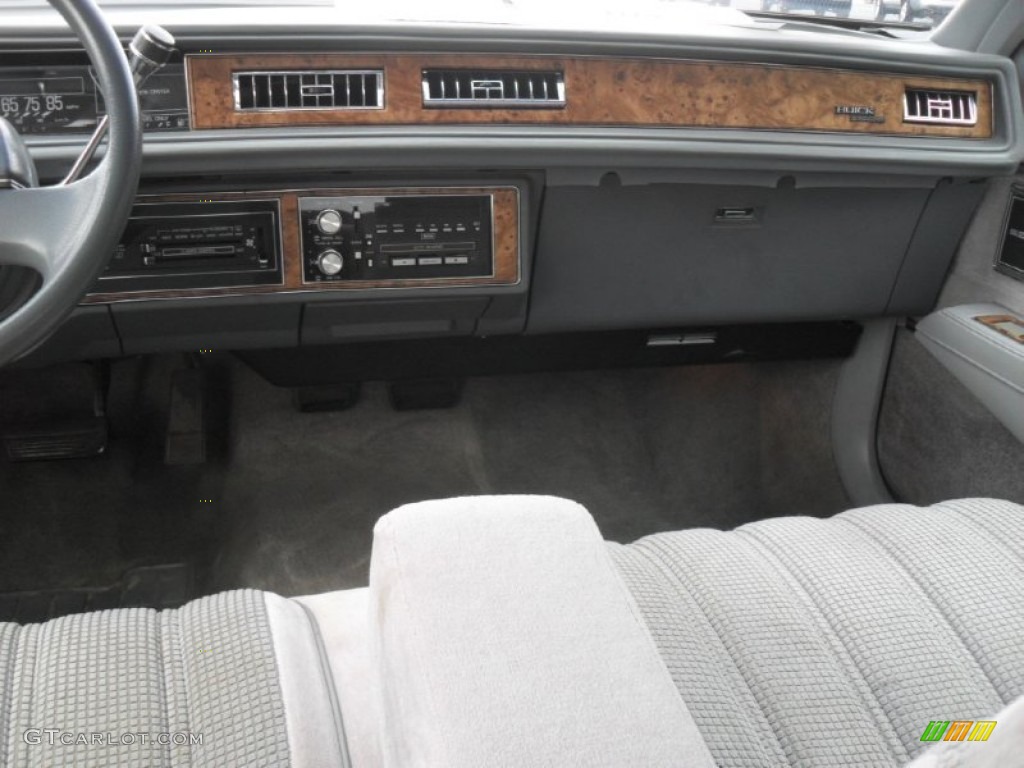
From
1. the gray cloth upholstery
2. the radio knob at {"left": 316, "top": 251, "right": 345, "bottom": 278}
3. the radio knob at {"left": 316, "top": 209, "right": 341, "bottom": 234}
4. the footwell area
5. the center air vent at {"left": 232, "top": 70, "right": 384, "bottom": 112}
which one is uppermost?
the center air vent at {"left": 232, "top": 70, "right": 384, "bottom": 112}

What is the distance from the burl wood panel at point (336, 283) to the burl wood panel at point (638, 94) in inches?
5.6

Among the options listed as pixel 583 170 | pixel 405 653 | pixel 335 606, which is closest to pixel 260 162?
pixel 583 170

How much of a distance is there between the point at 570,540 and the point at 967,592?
1.66 feet

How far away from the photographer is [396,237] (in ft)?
6.00

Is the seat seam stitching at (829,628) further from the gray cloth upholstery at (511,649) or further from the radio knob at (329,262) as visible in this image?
the radio knob at (329,262)

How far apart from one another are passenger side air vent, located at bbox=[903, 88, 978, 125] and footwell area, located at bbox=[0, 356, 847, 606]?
0.74 metres

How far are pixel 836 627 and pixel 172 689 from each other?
2.16 feet

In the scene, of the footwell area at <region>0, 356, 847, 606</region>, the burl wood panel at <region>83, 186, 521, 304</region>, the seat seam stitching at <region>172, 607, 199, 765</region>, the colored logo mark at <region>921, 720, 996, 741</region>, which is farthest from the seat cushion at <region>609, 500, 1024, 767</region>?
the footwell area at <region>0, 356, 847, 606</region>

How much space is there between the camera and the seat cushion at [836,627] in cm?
89

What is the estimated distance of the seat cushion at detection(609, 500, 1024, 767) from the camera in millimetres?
885

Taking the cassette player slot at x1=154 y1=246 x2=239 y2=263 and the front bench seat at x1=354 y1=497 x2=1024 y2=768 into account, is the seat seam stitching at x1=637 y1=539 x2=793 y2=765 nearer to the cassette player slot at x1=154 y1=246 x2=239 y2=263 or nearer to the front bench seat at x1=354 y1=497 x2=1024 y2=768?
the front bench seat at x1=354 y1=497 x2=1024 y2=768

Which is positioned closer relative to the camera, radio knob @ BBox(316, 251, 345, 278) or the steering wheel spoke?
the steering wheel spoke

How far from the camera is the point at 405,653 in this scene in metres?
0.75

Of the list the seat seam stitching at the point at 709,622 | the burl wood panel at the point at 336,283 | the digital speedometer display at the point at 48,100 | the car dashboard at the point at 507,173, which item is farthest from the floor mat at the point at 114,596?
the seat seam stitching at the point at 709,622
